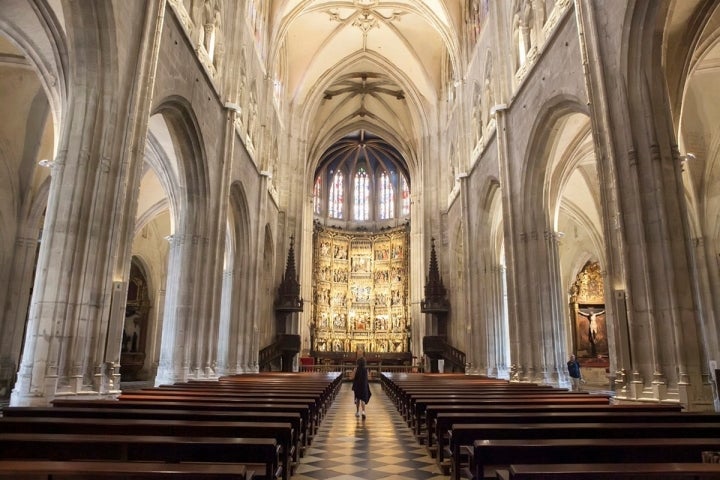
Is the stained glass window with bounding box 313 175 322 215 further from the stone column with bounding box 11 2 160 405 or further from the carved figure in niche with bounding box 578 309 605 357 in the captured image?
the stone column with bounding box 11 2 160 405

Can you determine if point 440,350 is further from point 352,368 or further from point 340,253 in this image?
point 340,253

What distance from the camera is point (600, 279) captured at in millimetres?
26891

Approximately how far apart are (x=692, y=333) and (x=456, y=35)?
60.2 feet

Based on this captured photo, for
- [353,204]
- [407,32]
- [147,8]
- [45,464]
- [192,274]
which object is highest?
[407,32]

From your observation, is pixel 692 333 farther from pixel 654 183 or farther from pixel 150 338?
pixel 150 338

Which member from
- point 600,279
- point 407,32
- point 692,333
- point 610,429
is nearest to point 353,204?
point 407,32

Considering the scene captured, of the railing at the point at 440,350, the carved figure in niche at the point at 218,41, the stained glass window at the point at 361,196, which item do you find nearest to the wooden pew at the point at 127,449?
the carved figure in niche at the point at 218,41

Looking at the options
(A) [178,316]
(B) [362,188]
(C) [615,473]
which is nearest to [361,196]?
(B) [362,188]

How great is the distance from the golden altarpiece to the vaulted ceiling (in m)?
10.0

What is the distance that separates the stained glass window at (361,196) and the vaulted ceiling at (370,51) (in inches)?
459

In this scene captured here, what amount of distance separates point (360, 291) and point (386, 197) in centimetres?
892

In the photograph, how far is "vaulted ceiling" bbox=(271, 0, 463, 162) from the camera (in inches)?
926

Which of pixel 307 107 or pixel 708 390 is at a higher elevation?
pixel 307 107

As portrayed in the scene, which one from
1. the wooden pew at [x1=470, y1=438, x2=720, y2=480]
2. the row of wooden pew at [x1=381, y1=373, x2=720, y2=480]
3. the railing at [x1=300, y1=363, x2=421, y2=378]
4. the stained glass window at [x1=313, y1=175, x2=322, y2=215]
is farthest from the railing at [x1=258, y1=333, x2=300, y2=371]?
the wooden pew at [x1=470, y1=438, x2=720, y2=480]
